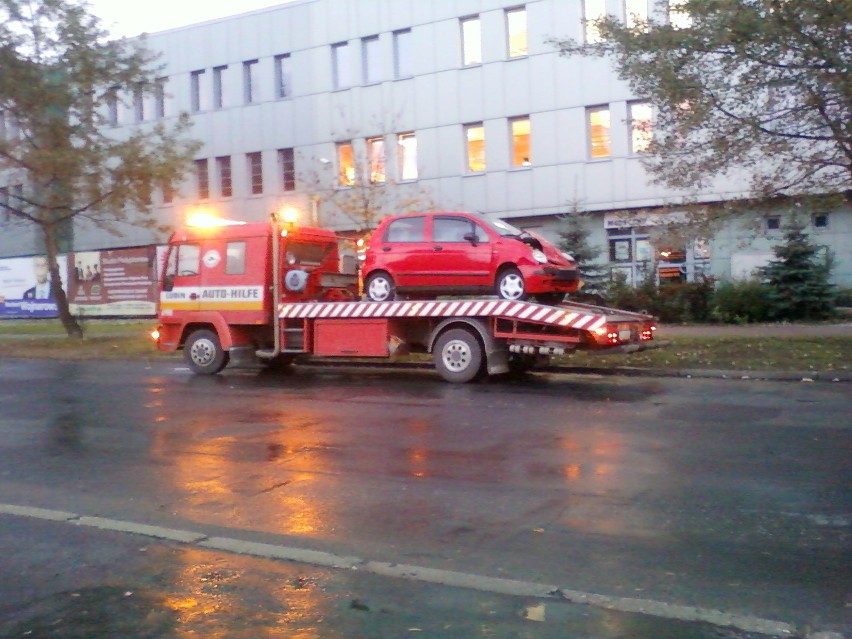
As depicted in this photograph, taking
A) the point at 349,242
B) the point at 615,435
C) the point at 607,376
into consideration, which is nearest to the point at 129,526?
the point at 615,435

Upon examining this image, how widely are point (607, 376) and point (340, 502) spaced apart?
9147 millimetres

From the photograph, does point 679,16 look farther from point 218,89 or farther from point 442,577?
point 218,89

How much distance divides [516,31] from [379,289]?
17794 mm

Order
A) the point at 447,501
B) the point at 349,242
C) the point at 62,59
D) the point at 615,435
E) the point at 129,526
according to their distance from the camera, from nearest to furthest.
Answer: the point at 129,526
the point at 447,501
the point at 615,435
the point at 349,242
the point at 62,59

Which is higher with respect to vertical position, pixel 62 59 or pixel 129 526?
pixel 62 59

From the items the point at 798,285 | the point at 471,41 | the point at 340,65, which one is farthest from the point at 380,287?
the point at 340,65

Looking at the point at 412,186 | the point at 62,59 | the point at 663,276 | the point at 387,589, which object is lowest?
the point at 387,589

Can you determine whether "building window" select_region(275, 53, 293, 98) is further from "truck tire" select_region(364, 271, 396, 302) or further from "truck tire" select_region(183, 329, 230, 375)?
"truck tire" select_region(364, 271, 396, 302)

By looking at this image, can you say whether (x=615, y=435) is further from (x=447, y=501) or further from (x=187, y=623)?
(x=187, y=623)

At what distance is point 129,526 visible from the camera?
6809 millimetres

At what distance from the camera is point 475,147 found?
105 feet

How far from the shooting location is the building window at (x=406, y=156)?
3291 cm

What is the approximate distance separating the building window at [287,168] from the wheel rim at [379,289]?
2061cm

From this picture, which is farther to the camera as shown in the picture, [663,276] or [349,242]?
[663,276]
